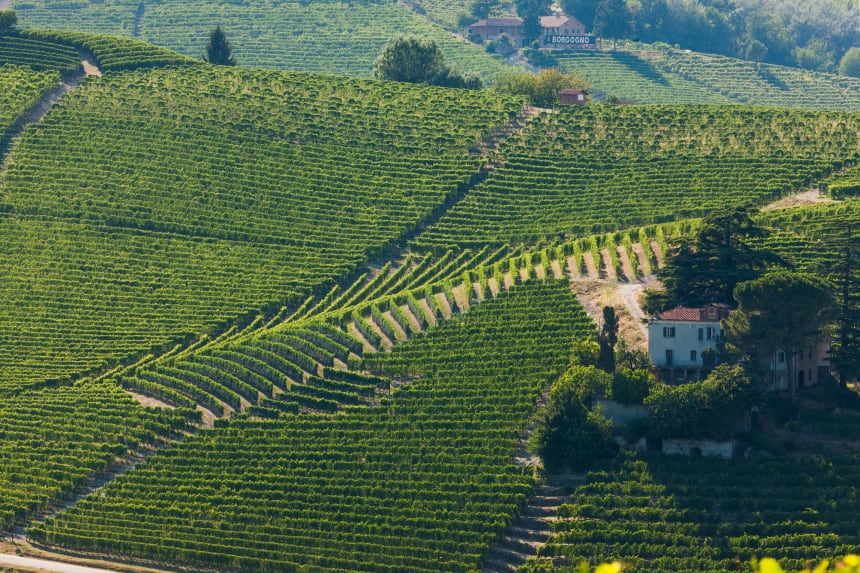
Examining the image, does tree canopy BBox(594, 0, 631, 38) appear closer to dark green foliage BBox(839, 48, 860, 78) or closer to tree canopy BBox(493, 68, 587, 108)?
dark green foliage BBox(839, 48, 860, 78)

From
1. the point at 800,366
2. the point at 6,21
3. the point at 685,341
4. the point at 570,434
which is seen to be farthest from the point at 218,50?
the point at 800,366

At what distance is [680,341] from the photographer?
7512cm

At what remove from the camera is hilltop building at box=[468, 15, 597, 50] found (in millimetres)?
183125

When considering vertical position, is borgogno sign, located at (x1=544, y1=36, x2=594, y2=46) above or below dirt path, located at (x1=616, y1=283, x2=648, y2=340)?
below

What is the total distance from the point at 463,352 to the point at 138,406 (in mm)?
17293

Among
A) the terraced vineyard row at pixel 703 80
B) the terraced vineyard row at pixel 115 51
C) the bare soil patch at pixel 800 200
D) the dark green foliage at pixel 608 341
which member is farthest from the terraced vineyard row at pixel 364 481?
the terraced vineyard row at pixel 703 80

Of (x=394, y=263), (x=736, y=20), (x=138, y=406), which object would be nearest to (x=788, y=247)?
(x=394, y=263)

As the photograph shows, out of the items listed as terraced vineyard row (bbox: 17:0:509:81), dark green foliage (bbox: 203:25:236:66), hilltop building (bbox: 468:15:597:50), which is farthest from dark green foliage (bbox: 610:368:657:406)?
hilltop building (bbox: 468:15:597:50)

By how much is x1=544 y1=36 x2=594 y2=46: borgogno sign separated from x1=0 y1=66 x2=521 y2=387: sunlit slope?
5837 centimetres

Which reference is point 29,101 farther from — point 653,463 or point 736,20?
point 736,20

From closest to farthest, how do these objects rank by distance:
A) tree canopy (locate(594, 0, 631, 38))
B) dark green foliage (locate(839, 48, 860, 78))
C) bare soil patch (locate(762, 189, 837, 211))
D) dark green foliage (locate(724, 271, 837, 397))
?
dark green foliage (locate(724, 271, 837, 397)), bare soil patch (locate(762, 189, 837, 211)), tree canopy (locate(594, 0, 631, 38)), dark green foliage (locate(839, 48, 860, 78))

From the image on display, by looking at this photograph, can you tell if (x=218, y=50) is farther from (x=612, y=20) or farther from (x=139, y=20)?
(x=612, y=20)

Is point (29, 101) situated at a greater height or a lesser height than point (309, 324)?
greater

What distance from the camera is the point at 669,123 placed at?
11556cm
